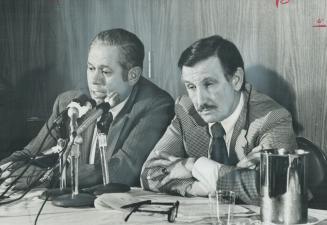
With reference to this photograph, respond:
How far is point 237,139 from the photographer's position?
2.47m

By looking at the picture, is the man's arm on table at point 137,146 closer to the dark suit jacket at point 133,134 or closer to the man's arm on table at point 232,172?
the dark suit jacket at point 133,134

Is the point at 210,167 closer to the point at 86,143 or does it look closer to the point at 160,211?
the point at 160,211

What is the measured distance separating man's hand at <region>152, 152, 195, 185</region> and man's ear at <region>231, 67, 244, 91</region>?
1.29 feet

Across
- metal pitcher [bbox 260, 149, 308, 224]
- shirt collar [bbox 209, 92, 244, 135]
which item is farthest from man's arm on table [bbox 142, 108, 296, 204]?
metal pitcher [bbox 260, 149, 308, 224]

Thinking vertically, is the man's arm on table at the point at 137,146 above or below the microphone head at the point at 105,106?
below

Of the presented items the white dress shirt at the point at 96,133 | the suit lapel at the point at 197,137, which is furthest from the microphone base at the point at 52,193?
the suit lapel at the point at 197,137

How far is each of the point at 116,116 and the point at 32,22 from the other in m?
0.71

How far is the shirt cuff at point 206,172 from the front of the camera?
2399 millimetres

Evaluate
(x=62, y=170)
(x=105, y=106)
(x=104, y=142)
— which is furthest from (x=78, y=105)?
(x=62, y=170)

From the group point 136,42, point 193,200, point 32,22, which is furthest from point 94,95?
point 193,200

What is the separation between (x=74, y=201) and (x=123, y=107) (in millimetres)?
660

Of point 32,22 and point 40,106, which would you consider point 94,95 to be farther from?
point 32,22

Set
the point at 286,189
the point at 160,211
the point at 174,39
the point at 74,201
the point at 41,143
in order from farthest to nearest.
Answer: the point at 41,143
the point at 174,39
the point at 74,201
the point at 160,211
the point at 286,189

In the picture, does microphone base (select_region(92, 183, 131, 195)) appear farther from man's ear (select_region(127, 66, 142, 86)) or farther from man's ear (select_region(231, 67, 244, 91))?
man's ear (select_region(231, 67, 244, 91))
